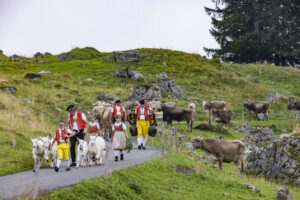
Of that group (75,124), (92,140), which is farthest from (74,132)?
(92,140)

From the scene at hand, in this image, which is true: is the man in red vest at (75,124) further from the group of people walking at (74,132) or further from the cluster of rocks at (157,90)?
the cluster of rocks at (157,90)

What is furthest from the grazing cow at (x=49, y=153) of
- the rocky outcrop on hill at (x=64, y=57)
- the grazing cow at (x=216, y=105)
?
the rocky outcrop on hill at (x=64, y=57)

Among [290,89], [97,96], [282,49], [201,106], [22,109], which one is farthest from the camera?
[282,49]

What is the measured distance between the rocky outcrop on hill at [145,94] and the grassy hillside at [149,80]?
7.58 ft

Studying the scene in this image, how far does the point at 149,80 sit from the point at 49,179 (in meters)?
41.4

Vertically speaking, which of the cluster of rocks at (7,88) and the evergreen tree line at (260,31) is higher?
the evergreen tree line at (260,31)

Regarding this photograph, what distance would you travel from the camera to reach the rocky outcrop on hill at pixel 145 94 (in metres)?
40.6

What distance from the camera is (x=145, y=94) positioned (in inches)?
1608

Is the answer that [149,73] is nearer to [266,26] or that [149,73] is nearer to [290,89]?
[290,89]

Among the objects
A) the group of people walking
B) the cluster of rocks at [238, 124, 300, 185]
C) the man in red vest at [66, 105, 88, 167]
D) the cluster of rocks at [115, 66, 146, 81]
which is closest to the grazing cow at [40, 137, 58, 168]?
the group of people walking

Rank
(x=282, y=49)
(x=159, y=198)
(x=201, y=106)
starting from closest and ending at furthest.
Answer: (x=159, y=198)
(x=201, y=106)
(x=282, y=49)

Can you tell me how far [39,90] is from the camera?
40.4m

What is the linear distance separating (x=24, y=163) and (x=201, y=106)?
102ft

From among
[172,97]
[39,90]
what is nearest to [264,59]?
[172,97]
